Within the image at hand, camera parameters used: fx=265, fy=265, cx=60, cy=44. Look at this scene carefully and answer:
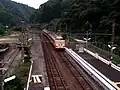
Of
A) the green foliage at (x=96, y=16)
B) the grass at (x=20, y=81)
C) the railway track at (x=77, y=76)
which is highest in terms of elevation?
the green foliage at (x=96, y=16)

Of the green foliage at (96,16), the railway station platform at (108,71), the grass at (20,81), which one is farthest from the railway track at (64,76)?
the green foliage at (96,16)

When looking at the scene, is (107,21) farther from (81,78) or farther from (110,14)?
(81,78)

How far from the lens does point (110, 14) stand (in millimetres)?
44625

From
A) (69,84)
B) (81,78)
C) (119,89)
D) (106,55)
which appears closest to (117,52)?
(106,55)

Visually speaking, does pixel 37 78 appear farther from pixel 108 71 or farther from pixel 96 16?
pixel 96 16

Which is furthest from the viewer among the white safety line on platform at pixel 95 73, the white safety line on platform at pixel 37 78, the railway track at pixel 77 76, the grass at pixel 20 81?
the white safety line on platform at pixel 37 78

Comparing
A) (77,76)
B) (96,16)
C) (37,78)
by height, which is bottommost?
(77,76)

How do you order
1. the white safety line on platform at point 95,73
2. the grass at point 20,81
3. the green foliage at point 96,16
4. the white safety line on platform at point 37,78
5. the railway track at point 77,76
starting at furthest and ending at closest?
the green foliage at point 96,16 < the white safety line on platform at point 37,78 < the railway track at point 77,76 < the grass at point 20,81 < the white safety line on platform at point 95,73

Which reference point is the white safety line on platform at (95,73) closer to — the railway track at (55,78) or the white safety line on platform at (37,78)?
the railway track at (55,78)

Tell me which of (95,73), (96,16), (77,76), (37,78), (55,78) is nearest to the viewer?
(37,78)

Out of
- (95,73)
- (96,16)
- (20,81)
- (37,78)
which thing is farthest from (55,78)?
(96,16)

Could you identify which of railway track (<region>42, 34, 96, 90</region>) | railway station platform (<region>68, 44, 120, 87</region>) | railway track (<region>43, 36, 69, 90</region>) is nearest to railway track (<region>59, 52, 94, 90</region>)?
railway track (<region>42, 34, 96, 90</region>)

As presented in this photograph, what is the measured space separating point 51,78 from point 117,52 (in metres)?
12.1

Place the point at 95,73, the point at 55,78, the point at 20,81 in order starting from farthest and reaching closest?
the point at 55,78 → the point at 95,73 → the point at 20,81
